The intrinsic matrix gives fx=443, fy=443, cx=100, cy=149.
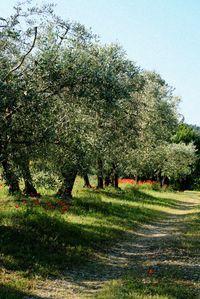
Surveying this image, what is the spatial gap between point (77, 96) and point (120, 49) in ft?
43.8

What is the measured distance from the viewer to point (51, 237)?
19.2 metres

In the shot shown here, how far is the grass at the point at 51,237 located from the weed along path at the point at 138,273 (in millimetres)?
264

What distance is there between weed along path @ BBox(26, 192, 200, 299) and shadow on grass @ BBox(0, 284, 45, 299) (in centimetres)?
51

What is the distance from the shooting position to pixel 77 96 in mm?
18312

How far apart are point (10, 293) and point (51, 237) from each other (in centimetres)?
668

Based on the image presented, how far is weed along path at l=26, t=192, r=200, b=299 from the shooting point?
42.3ft

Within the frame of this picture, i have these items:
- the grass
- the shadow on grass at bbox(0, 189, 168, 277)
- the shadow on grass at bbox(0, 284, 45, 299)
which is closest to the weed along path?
the grass

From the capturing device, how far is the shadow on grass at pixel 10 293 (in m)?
12.2

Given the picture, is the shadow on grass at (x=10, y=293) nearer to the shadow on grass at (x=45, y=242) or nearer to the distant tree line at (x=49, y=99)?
the shadow on grass at (x=45, y=242)

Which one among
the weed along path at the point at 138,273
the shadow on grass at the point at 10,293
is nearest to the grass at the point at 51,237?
the shadow on grass at the point at 10,293

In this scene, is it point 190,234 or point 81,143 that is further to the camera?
point 190,234

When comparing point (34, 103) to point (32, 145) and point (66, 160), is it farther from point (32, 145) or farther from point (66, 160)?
point (66, 160)

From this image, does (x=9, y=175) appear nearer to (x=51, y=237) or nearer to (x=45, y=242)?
(x=45, y=242)

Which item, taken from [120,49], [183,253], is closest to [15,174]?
[183,253]
